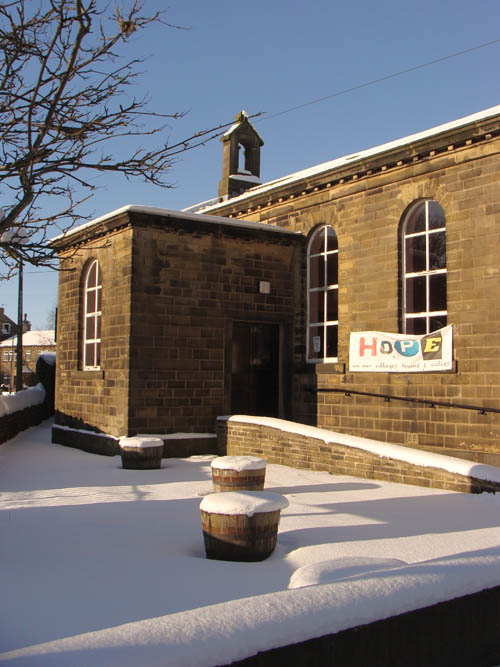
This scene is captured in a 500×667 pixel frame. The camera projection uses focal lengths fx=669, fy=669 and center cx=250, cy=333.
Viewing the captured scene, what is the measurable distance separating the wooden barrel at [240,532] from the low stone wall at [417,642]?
257 centimetres

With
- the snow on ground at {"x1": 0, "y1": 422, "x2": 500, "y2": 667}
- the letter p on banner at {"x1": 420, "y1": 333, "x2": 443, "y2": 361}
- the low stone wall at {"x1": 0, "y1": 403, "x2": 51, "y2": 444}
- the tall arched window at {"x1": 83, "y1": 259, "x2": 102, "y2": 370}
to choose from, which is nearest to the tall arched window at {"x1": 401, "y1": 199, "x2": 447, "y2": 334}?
the letter p on banner at {"x1": 420, "y1": 333, "x2": 443, "y2": 361}

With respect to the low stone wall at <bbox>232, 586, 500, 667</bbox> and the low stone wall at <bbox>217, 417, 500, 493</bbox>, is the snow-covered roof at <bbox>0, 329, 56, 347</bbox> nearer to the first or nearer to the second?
the low stone wall at <bbox>217, 417, 500, 493</bbox>

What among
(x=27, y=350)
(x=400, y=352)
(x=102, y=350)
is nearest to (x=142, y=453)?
(x=102, y=350)

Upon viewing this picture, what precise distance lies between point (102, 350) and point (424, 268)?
23.9ft

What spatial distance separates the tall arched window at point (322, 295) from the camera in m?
15.5

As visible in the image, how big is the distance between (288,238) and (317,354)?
2.84 meters

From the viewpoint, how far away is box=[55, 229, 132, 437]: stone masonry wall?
14195mm

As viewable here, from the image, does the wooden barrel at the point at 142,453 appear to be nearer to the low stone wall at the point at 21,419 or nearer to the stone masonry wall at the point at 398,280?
the stone masonry wall at the point at 398,280

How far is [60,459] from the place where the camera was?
14.0 meters

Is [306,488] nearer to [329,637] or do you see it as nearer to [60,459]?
[60,459]

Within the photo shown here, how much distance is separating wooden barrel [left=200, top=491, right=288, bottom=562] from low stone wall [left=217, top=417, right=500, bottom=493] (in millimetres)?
4095

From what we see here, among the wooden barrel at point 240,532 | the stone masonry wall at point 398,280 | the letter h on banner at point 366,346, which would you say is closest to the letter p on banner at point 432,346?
the stone masonry wall at point 398,280

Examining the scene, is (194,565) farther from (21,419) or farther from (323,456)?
(21,419)

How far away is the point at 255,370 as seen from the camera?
1609 centimetres
